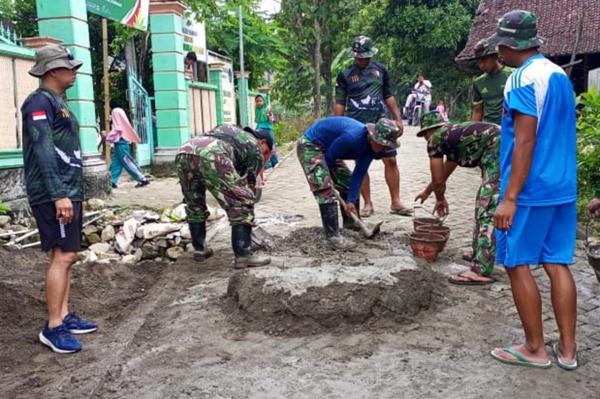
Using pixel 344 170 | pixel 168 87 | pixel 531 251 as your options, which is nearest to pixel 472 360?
pixel 531 251

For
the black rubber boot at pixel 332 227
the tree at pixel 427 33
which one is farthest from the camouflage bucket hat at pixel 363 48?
the tree at pixel 427 33

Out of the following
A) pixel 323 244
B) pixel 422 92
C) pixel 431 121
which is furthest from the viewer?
pixel 422 92

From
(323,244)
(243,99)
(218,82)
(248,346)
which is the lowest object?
(248,346)

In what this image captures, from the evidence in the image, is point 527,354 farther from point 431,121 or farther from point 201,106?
point 201,106

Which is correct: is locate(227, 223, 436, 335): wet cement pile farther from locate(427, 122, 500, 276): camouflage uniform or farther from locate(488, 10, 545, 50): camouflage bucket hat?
locate(488, 10, 545, 50): camouflage bucket hat

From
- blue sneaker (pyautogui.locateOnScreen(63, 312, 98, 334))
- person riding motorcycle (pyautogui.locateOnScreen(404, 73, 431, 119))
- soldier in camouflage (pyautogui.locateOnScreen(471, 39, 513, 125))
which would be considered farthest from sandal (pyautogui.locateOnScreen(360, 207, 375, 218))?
person riding motorcycle (pyautogui.locateOnScreen(404, 73, 431, 119))

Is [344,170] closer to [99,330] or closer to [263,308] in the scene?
[263,308]

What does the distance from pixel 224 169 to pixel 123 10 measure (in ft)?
16.3

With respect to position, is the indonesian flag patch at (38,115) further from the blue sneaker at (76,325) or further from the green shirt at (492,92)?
the green shirt at (492,92)

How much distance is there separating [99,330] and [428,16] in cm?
2033

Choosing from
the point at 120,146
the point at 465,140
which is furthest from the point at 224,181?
the point at 120,146

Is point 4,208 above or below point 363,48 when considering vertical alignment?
below

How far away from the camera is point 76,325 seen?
365 centimetres

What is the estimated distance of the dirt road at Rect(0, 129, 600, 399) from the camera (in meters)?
2.79
